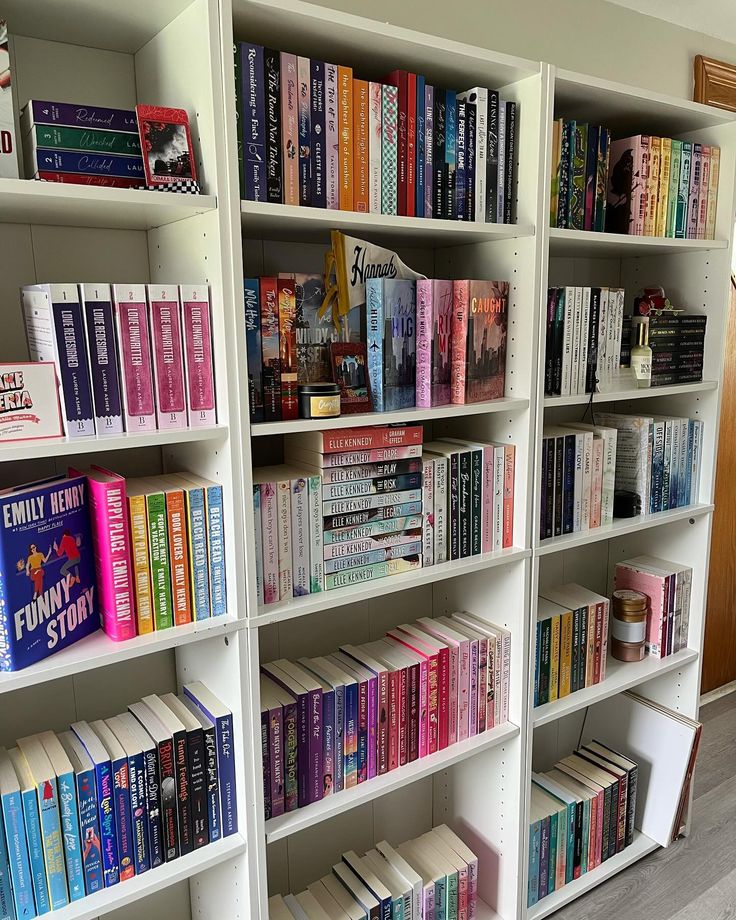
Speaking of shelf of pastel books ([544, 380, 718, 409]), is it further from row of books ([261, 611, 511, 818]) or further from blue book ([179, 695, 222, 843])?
blue book ([179, 695, 222, 843])

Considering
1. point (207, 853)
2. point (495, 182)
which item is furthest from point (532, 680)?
point (495, 182)

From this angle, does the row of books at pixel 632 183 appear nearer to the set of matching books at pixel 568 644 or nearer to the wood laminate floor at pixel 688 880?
the set of matching books at pixel 568 644

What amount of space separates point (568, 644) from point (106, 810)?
45.3 inches

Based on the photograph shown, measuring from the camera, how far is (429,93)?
4.59 ft

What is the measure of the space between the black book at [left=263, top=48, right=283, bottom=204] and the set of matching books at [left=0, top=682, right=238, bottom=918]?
92 cm

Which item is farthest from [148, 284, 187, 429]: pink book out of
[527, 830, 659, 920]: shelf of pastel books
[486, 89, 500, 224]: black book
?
[527, 830, 659, 920]: shelf of pastel books

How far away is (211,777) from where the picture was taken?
1.32 meters

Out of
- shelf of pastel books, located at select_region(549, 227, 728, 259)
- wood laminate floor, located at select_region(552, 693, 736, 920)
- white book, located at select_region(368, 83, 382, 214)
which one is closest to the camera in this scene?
white book, located at select_region(368, 83, 382, 214)

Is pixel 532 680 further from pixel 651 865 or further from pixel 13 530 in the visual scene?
pixel 13 530

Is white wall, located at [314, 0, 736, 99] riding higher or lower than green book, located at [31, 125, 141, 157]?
higher

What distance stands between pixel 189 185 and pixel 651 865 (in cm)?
212

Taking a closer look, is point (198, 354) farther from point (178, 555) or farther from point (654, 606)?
point (654, 606)

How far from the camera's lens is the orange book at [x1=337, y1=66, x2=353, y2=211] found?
1.30 meters

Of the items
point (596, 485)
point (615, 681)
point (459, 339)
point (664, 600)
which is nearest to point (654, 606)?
point (664, 600)
